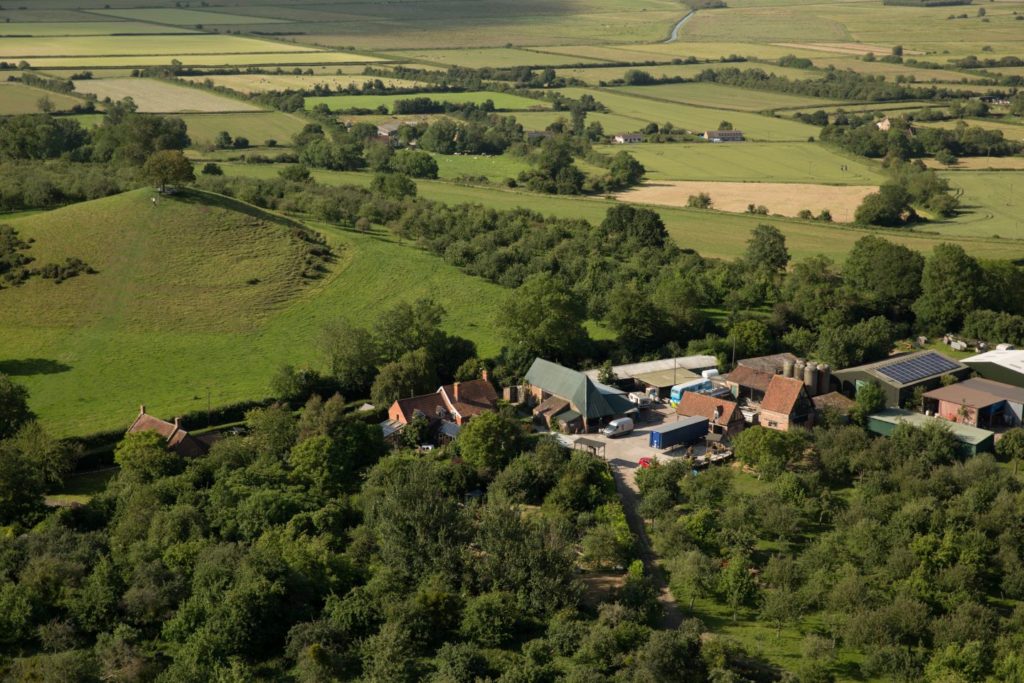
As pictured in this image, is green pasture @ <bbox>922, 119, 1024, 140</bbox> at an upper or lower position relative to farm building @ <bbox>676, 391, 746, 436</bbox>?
upper

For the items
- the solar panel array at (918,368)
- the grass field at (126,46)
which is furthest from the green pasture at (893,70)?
the solar panel array at (918,368)

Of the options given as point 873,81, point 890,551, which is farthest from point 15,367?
point 873,81

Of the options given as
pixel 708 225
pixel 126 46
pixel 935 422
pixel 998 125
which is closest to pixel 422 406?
pixel 935 422

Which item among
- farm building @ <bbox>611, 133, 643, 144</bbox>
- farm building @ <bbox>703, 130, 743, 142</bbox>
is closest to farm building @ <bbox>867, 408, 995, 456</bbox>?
farm building @ <bbox>611, 133, 643, 144</bbox>

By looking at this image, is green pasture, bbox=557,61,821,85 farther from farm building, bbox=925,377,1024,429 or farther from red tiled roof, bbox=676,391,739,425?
red tiled roof, bbox=676,391,739,425

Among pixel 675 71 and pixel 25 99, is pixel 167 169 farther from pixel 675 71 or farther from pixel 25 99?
pixel 675 71

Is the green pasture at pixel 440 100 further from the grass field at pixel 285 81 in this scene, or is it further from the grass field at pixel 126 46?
the grass field at pixel 126 46

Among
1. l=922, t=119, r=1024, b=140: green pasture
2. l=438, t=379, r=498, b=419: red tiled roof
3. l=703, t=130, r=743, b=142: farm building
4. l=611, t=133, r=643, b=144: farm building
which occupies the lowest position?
l=438, t=379, r=498, b=419: red tiled roof
